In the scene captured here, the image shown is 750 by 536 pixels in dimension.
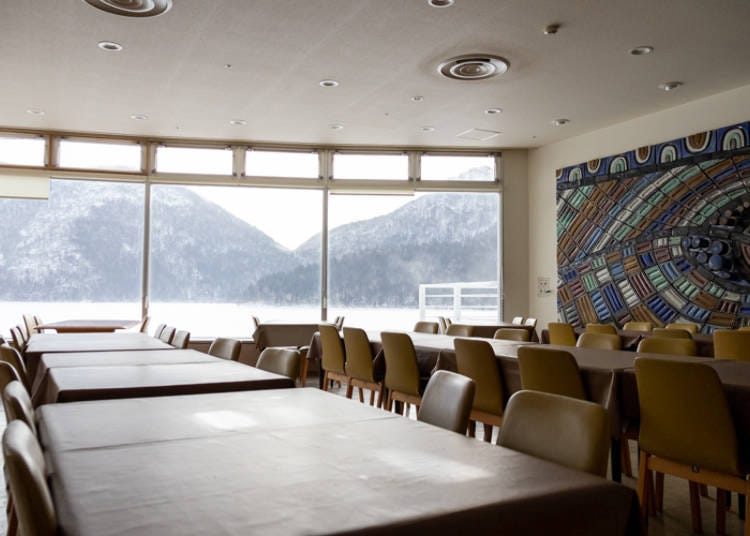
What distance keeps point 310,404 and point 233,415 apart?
0.34m

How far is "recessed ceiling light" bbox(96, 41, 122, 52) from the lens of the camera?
19.2ft

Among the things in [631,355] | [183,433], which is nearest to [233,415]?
[183,433]

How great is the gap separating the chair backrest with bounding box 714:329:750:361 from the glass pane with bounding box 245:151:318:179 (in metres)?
6.63

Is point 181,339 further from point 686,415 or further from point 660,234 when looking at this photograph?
point 660,234

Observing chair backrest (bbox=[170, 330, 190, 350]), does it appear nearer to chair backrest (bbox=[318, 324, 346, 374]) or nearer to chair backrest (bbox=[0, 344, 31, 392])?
chair backrest (bbox=[318, 324, 346, 374])

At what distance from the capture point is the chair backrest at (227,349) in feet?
15.1

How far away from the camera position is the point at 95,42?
584 centimetres

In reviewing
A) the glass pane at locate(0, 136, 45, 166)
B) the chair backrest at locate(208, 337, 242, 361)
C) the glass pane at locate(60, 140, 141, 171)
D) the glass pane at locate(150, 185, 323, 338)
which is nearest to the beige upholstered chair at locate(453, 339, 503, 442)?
the chair backrest at locate(208, 337, 242, 361)

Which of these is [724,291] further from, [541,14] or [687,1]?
[541,14]

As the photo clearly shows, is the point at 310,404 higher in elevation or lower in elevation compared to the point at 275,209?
lower

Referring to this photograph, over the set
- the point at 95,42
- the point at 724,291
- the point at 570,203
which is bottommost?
the point at 724,291

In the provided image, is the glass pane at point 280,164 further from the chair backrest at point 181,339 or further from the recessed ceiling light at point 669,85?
the recessed ceiling light at point 669,85

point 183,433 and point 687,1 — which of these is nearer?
point 183,433

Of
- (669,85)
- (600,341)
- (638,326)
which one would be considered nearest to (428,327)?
(600,341)
